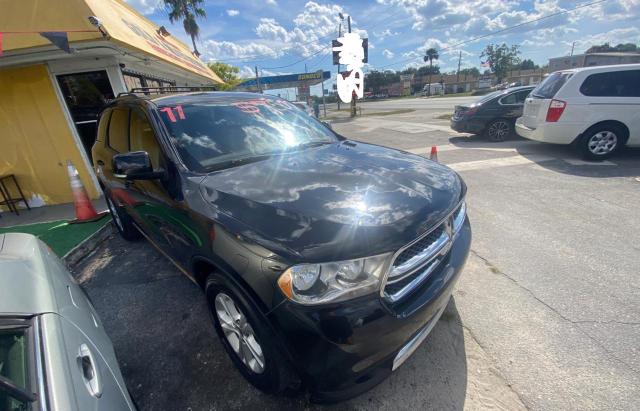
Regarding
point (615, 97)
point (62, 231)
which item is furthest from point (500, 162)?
point (62, 231)

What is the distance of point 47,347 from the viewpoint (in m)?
1.02

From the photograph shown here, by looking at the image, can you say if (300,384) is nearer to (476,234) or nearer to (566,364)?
(566,364)

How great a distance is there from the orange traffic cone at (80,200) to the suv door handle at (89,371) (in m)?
4.61

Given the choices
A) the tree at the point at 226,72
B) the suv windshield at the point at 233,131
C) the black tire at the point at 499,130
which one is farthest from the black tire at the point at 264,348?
the tree at the point at 226,72

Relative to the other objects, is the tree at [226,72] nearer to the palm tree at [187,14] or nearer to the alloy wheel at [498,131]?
the palm tree at [187,14]

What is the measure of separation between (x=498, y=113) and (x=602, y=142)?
340 cm

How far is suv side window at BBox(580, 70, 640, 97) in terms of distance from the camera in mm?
5805

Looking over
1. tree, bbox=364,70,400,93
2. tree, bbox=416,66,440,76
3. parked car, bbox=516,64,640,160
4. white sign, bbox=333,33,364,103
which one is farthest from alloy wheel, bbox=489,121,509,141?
tree, bbox=416,66,440,76

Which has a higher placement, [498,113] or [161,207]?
[161,207]

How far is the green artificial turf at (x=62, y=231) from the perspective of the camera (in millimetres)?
4094

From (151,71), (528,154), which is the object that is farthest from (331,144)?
(151,71)

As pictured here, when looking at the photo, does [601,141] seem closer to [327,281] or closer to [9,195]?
[327,281]

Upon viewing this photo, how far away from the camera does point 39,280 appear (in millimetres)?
1392

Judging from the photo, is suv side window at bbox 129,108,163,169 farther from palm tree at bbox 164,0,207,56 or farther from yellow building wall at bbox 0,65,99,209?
palm tree at bbox 164,0,207,56
